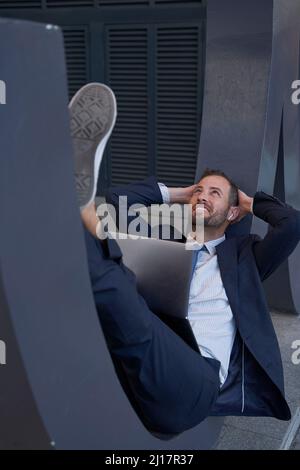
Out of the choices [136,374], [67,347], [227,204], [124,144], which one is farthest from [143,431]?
[124,144]

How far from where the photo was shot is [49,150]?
1.50 meters

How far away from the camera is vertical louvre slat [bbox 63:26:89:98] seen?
657 centimetres

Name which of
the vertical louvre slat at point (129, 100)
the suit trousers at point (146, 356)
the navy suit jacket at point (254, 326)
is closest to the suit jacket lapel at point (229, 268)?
the navy suit jacket at point (254, 326)

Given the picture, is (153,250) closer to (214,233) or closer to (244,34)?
(214,233)

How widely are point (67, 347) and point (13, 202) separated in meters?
0.40

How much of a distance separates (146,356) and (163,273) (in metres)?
0.43

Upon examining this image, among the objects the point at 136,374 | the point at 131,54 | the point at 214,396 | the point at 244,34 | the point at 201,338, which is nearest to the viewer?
Result: the point at 136,374

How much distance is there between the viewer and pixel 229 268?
108 inches

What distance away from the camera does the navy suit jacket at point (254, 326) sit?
8.65 ft

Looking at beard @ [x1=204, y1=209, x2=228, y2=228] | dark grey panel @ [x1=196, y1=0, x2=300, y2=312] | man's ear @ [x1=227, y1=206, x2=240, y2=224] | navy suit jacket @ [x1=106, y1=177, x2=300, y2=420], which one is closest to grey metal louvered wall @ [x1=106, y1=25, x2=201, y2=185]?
dark grey panel @ [x1=196, y1=0, x2=300, y2=312]

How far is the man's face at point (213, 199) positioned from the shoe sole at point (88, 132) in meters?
1.28

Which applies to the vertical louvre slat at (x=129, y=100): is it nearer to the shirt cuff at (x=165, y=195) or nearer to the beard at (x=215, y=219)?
the shirt cuff at (x=165, y=195)

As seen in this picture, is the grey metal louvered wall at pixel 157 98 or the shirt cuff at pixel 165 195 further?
the grey metal louvered wall at pixel 157 98
